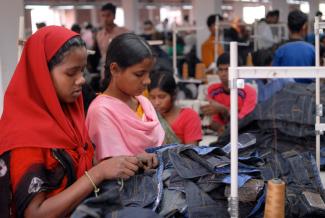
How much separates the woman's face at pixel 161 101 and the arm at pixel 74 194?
134cm

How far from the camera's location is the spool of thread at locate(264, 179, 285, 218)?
121cm

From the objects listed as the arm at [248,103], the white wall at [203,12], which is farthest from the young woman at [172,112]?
the white wall at [203,12]

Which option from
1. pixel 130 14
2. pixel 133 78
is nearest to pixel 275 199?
pixel 133 78

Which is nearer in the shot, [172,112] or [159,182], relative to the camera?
[159,182]

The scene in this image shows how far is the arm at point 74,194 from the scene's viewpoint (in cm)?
128

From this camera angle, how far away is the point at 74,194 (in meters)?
1.29

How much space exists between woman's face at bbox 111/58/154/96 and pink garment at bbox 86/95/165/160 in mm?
55

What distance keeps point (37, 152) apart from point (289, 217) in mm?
731

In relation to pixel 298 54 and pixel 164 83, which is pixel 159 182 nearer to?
pixel 164 83

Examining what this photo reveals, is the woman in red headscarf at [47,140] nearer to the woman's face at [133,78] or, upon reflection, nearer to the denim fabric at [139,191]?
the denim fabric at [139,191]

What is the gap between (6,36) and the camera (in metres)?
3.51

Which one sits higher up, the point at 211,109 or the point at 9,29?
the point at 9,29

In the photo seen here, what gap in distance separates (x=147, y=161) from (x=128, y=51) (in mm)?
449

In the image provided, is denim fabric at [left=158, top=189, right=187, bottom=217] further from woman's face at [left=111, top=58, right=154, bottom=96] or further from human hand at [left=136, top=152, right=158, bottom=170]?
woman's face at [left=111, top=58, right=154, bottom=96]
